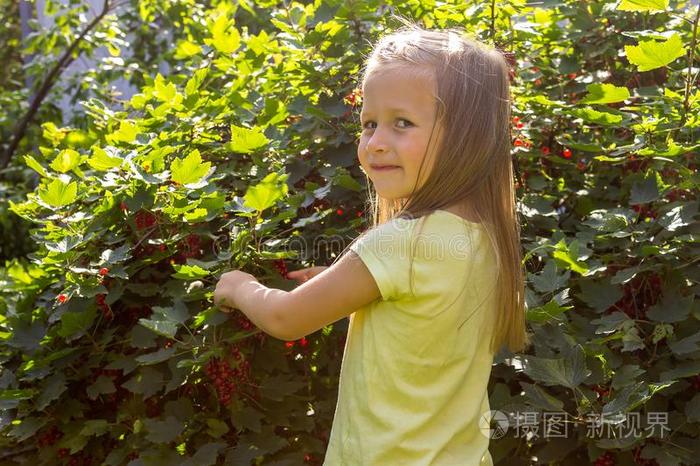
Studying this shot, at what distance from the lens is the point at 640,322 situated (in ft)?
7.42

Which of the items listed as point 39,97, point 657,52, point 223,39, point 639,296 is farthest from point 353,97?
point 39,97

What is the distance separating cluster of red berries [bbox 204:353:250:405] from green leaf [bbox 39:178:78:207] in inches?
21.3

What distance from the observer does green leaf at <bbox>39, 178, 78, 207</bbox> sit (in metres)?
2.21

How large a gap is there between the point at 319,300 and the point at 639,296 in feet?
3.36

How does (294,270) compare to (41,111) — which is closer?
(294,270)

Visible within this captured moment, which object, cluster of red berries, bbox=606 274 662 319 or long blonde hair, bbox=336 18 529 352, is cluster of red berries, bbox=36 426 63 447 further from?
cluster of red berries, bbox=606 274 662 319

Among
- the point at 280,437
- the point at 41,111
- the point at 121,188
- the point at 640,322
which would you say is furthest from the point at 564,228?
the point at 41,111

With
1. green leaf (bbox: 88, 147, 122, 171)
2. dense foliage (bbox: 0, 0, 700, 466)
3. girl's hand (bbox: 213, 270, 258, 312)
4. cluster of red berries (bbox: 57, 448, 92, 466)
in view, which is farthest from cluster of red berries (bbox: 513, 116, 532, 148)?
cluster of red berries (bbox: 57, 448, 92, 466)

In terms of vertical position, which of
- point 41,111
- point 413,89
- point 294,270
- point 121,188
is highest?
point 413,89

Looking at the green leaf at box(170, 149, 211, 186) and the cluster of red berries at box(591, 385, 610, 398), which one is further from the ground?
the green leaf at box(170, 149, 211, 186)

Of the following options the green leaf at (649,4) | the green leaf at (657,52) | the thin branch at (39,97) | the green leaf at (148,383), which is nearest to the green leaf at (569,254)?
the green leaf at (657,52)

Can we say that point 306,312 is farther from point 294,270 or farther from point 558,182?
point 558,182

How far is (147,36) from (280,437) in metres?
4.03

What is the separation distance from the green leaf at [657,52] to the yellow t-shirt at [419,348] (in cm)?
72
